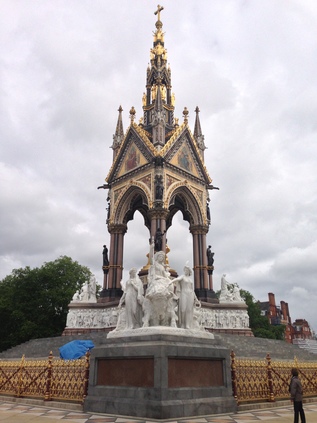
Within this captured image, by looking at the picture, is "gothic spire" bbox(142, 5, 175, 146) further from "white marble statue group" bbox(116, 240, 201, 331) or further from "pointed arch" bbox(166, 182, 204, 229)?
"white marble statue group" bbox(116, 240, 201, 331)

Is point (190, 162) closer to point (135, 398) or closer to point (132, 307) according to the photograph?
point (132, 307)

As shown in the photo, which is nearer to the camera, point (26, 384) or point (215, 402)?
point (215, 402)

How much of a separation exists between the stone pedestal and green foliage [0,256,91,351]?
24.9 meters

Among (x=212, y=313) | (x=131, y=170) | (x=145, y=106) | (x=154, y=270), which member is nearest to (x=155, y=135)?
(x=131, y=170)

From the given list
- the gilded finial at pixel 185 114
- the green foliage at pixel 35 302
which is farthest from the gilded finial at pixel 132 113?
the green foliage at pixel 35 302

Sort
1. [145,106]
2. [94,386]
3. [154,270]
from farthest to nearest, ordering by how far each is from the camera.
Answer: [145,106]
[154,270]
[94,386]

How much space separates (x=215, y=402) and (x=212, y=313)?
14733 mm

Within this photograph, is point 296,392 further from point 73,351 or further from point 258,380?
point 73,351

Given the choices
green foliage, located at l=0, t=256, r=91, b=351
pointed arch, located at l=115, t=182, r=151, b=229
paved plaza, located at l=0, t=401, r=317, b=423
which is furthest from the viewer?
green foliage, located at l=0, t=256, r=91, b=351

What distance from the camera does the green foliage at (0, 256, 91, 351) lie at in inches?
1249

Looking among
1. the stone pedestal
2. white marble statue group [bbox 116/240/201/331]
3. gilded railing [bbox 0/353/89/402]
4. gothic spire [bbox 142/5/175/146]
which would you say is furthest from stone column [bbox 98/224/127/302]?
the stone pedestal

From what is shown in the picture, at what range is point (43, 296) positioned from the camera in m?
34.5

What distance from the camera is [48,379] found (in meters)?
9.89

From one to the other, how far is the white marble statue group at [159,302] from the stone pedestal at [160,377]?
0.62 meters
